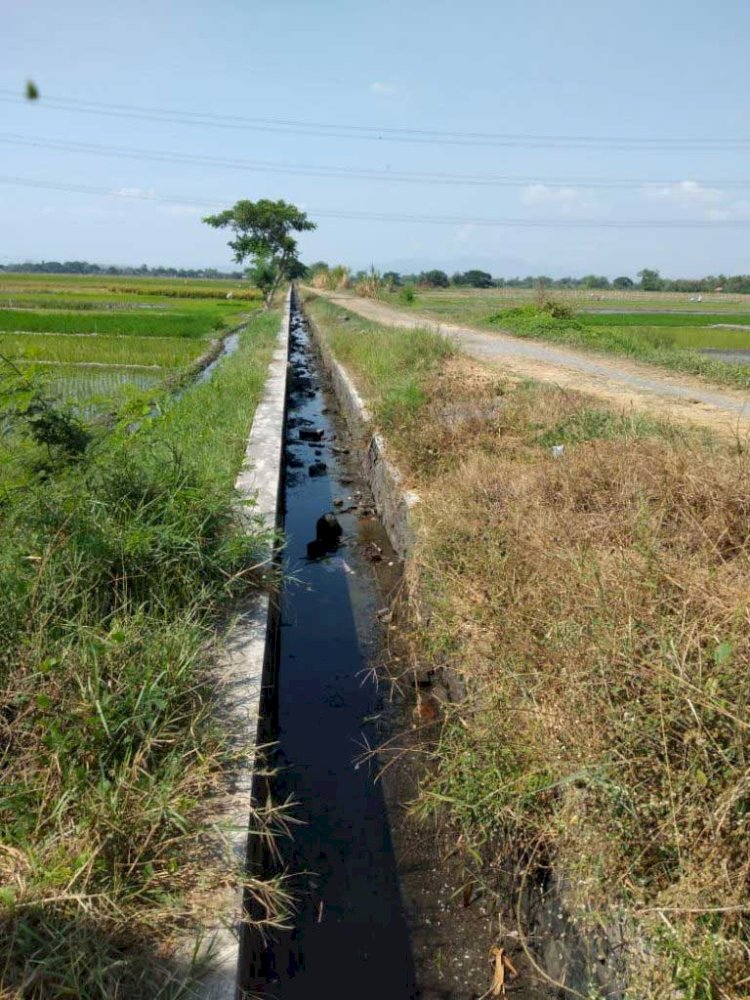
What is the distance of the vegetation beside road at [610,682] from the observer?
182 cm

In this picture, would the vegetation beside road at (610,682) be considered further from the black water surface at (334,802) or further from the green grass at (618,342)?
the green grass at (618,342)

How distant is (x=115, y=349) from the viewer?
16.1 metres

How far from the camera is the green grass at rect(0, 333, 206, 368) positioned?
14.7 m

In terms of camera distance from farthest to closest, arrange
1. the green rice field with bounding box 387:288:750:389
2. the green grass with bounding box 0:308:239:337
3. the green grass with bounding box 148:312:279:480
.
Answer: the green grass with bounding box 0:308:239:337 < the green rice field with bounding box 387:288:750:389 < the green grass with bounding box 148:312:279:480

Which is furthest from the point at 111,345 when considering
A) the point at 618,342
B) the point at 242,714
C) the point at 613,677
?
the point at 613,677

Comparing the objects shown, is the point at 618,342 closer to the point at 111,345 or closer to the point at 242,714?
the point at 111,345

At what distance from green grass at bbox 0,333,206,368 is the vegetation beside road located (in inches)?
451

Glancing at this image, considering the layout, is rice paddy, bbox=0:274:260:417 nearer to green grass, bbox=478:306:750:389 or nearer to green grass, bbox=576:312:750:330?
green grass, bbox=478:306:750:389

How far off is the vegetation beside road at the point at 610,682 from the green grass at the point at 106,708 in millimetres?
952

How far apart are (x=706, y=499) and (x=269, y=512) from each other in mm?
2645

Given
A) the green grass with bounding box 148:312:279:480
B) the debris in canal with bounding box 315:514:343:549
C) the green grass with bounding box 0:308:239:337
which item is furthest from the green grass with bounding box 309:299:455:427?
the green grass with bounding box 0:308:239:337

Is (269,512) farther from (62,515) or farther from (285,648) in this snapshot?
(62,515)

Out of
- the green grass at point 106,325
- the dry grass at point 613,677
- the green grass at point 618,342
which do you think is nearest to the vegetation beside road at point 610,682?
the dry grass at point 613,677

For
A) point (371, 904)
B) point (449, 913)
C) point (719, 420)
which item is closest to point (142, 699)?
point (371, 904)
